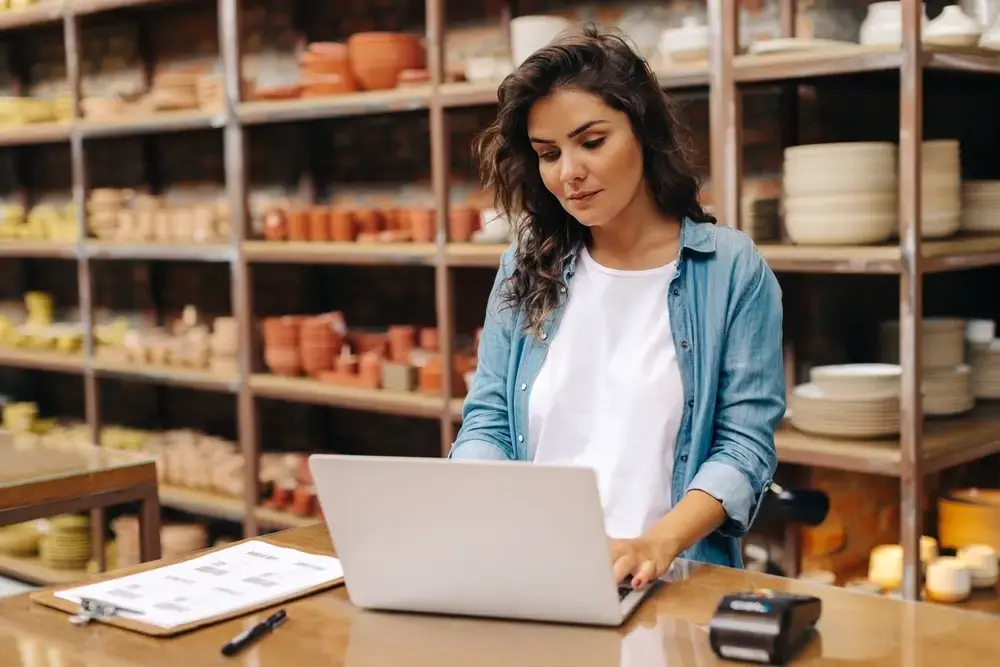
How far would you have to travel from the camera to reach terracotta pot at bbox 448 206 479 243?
11.0ft

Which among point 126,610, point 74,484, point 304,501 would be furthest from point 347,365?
point 126,610

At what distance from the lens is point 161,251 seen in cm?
415

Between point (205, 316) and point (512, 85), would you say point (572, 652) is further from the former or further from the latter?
point (205, 316)

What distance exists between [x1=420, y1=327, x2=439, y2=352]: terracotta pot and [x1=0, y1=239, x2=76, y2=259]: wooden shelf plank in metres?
1.64

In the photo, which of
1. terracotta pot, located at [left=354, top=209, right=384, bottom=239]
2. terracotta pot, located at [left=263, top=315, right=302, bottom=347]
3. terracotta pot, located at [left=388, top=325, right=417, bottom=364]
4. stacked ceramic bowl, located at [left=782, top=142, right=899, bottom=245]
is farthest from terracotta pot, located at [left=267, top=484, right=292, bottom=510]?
stacked ceramic bowl, located at [left=782, top=142, right=899, bottom=245]

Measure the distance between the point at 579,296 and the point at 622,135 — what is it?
27cm

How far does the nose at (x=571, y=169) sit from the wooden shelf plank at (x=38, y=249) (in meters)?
3.22

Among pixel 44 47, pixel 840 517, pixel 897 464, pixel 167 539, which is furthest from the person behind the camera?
pixel 44 47

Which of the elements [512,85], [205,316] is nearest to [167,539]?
[205,316]

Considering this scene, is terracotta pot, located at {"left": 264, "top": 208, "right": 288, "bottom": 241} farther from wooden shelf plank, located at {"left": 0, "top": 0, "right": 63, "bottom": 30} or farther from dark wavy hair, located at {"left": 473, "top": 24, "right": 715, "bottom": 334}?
dark wavy hair, located at {"left": 473, "top": 24, "right": 715, "bottom": 334}

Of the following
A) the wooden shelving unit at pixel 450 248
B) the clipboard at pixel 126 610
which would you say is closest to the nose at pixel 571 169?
the clipboard at pixel 126 610

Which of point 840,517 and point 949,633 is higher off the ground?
point 949,633

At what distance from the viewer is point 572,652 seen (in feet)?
4.09

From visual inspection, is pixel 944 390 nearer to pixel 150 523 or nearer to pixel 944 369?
pixel 944 369
